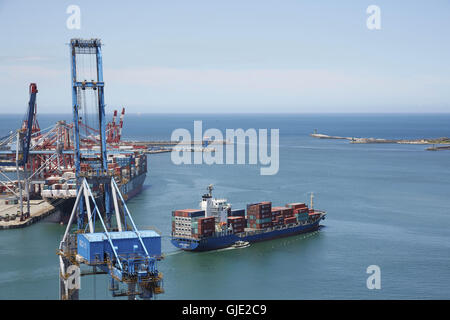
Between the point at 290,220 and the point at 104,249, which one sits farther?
the point at 290,220

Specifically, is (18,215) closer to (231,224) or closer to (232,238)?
(231,224)

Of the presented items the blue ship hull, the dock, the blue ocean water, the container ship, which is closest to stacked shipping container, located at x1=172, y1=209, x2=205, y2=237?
the container ship

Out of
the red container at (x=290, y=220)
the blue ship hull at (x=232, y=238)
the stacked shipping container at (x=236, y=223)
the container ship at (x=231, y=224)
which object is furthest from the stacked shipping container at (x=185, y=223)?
the red container at (x=290, y=220)

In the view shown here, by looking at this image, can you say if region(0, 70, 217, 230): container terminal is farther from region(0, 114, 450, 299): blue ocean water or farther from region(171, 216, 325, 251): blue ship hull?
region(171, 216, 325, 251): blue ship hull

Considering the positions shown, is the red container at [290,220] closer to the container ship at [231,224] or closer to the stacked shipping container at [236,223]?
the container ship at [231,224]

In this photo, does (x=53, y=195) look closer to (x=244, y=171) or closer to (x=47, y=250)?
(x=47, y=250)

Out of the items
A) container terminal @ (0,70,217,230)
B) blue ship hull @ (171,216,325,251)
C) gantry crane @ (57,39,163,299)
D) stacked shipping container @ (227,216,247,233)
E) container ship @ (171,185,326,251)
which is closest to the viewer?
gantry crane @ (57,39,163,299)

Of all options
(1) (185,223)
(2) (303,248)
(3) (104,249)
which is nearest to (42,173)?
(1) (185,223)
